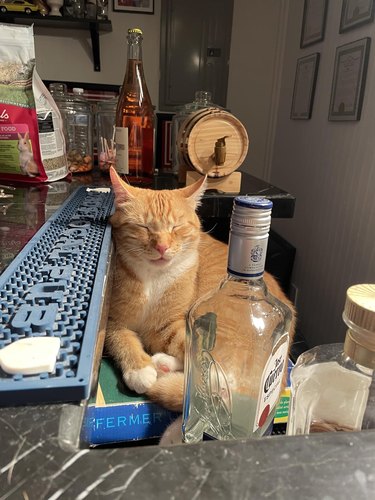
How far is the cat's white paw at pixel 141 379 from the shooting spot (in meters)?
0.64

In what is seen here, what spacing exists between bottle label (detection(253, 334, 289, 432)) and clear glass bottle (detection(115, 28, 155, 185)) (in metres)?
0.91

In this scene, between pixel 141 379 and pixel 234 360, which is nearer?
pixel 234 360

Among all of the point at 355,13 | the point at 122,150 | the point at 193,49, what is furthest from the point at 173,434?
the point at 193,49

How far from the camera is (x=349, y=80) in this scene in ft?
5.23

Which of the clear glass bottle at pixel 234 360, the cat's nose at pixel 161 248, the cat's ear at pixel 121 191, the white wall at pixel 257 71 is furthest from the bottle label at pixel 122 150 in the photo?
the white wall at pixel 257 71

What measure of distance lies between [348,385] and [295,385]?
61 mm

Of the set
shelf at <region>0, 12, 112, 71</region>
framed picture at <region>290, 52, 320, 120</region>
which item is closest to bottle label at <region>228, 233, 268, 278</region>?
framed picture at <region>290, 52, 320, 120</region>

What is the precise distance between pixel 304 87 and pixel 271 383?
75.7 inches

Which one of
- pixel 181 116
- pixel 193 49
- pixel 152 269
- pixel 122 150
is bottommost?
pixel 152 269

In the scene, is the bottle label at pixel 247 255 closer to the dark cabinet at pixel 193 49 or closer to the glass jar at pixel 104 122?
the glass jar at pixel 104 122

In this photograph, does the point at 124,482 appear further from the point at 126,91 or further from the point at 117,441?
the point at 126,91

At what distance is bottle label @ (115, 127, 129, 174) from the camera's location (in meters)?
1.20

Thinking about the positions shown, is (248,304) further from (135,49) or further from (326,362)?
(135,49)

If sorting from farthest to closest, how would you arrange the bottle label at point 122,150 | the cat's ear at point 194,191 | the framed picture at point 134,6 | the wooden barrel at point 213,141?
1. the framed picture at point 134,6
2. the bottle label at point 122,150
3. the wooden barrel at point 213,141
4. the cat's ear at point 194,191
